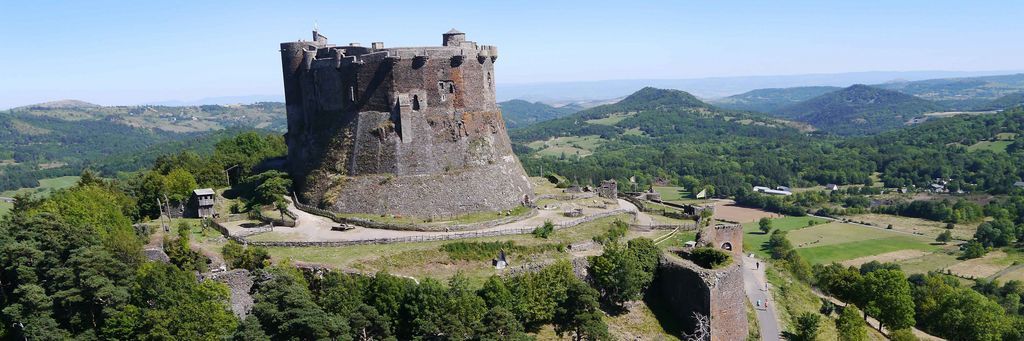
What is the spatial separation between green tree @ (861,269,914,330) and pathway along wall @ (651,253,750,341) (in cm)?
1551

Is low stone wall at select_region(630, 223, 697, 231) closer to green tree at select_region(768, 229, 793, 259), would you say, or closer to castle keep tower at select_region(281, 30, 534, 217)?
castle keep tower at select_region(281, 30, 534, 217)

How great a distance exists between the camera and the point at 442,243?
146 ft

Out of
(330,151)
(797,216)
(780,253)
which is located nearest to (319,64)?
(330,151)

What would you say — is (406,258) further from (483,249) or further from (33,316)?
(33,316)

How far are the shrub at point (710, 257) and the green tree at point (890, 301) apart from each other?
17.1 metres

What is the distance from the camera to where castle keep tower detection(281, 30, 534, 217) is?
52.0 meters

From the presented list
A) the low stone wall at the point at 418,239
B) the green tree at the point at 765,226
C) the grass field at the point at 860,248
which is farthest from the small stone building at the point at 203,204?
the green tree at the point at 765,226

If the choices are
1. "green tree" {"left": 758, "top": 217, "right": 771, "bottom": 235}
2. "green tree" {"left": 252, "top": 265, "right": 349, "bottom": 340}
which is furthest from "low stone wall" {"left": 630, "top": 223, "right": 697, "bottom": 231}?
"green tree" {"left": 758, "top": 217, "right": 771, "bottom": 235}

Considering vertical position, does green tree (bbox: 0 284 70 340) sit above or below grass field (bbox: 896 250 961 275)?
above

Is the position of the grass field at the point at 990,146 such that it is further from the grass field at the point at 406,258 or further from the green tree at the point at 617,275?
the grass field at the point at 406,258

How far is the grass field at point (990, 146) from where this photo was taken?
173125 mm

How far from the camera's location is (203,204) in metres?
53.0

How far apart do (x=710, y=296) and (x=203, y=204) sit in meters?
39.1

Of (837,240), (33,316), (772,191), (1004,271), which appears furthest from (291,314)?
(772,191)
